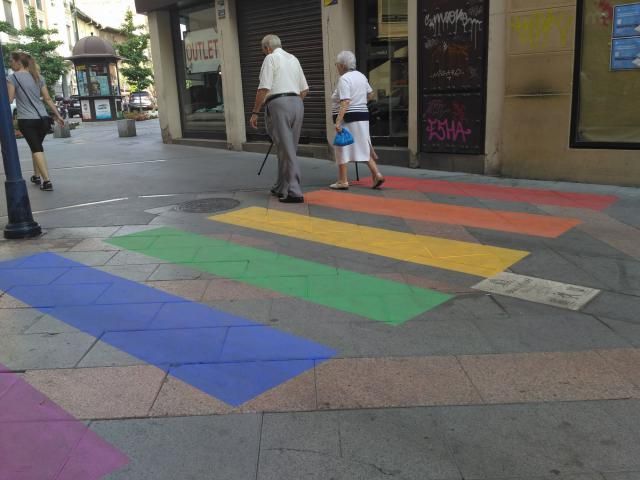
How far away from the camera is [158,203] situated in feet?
26.1

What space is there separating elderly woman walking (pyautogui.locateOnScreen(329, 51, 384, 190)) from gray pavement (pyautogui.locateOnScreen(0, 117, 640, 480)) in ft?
8.64

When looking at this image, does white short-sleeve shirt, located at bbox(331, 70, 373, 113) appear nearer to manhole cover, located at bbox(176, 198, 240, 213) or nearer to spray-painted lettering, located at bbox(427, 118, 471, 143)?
spray-painted lettering, located at bbox(427, 118, 471, 143)

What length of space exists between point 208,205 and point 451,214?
3.11 metres

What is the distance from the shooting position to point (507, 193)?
26.3ft

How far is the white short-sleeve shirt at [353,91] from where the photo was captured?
Answer: 26.1 ft

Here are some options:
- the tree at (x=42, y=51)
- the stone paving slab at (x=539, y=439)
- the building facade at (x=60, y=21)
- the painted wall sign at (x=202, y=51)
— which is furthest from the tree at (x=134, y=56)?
the stone paving slab at (x=539, y=439)

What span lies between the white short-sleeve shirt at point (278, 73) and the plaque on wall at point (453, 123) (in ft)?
10.2

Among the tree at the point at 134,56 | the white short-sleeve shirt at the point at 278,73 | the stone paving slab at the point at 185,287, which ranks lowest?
the stone paving slab at the point at 185,287

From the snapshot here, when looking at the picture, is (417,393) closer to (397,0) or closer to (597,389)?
(597,389)

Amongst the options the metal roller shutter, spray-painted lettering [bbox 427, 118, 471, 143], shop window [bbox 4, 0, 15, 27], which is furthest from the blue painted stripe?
shop window [bbox 4, 0, 15, 27]

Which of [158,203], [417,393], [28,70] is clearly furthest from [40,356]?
[28,70]

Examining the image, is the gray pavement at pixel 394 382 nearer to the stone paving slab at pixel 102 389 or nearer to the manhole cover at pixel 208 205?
the stone paving slab at pixel 102 389

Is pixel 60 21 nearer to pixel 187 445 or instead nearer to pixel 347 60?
pixel 347 60

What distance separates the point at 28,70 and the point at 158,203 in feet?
9.68
